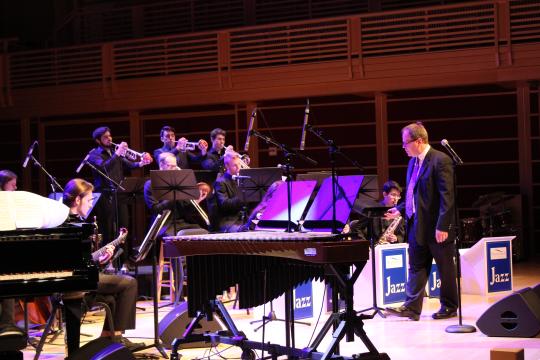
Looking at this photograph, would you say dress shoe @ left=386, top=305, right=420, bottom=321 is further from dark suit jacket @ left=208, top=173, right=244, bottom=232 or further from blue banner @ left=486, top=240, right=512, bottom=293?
dark suit jacket @ left=208, top=173, right=244, bottom=232

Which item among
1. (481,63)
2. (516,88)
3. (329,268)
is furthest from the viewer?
(516,88)

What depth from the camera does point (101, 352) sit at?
4504mm

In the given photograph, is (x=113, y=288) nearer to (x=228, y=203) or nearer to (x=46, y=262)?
(x=46, y=262)

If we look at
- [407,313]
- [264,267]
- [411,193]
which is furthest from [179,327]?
[411,193]

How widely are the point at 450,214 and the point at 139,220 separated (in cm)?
871

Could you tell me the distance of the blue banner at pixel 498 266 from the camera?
881 cm

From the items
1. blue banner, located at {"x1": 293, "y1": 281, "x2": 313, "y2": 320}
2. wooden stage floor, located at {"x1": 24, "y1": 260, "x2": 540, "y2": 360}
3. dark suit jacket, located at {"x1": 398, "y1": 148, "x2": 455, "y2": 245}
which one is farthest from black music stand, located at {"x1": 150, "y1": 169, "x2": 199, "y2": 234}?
dark suit jacket, located at {"x1": 398, "y1": 148, "x2": 455, "y2": 245}

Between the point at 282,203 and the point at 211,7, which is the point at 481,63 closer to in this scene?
the point at 211,7

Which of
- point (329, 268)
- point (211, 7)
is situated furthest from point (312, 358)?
point (211, 7)

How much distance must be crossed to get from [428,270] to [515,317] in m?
1.15

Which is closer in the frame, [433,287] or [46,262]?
[46,262]

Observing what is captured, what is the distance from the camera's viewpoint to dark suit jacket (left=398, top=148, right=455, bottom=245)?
7.18 m

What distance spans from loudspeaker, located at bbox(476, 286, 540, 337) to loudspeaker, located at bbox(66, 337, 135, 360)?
125 inches

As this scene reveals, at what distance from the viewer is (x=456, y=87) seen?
13398mm
